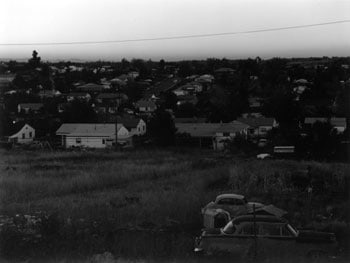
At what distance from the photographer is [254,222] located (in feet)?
18.4

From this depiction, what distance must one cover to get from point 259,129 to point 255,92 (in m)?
3.67

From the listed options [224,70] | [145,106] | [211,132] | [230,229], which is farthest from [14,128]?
[230,229]

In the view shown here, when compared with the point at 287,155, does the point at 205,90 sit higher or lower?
higher

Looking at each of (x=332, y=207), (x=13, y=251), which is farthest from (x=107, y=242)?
(x=332, y=207)

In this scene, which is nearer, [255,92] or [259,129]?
[259,129]

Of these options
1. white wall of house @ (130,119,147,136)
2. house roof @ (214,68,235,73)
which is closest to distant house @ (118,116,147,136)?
white wall of house @ (130,119,147,136)

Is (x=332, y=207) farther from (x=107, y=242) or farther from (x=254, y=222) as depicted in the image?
(x=107, y=242)

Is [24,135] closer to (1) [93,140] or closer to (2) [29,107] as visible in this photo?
(2) [29,107]

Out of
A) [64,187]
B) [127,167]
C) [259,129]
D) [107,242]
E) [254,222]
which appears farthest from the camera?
[259,129]

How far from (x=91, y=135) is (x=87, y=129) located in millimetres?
472

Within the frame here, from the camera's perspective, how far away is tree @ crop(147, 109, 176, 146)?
20000mm

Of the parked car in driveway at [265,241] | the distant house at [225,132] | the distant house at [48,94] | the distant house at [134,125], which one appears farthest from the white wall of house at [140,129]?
the parked car in driveway at [265,241]

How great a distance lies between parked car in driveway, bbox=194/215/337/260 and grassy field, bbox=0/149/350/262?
4.21 feet

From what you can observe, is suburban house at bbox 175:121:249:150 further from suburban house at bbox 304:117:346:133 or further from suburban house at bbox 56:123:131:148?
suburban house at bbox 304:117:346:133
